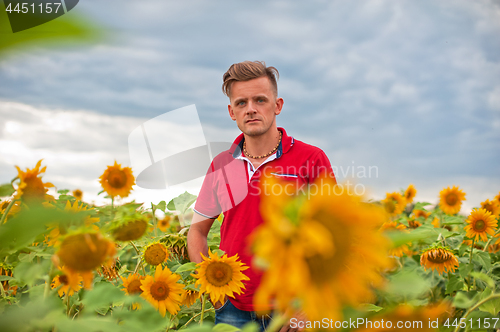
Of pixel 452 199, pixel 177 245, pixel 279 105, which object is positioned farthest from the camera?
pixel 452 199

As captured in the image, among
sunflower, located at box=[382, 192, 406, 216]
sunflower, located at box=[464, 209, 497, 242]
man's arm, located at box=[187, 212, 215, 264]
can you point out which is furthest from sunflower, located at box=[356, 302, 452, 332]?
sunflower, located at box=[382, 192, 406, 216]

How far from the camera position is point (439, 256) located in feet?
8.59

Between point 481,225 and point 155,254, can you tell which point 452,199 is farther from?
point 155,254

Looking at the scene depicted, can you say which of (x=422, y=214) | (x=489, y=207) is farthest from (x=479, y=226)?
(x=422, y=214)

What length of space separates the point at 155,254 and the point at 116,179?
58 cm

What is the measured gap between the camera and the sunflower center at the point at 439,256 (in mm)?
2598

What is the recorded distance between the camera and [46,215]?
36 cm

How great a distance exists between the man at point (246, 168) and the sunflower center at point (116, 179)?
559 mm

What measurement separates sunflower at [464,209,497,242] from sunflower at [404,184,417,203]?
242 centimetres

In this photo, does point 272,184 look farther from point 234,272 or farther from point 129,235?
point 234,272

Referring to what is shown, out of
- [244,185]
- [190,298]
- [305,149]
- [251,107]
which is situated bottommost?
[190,298]

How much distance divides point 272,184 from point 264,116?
7.12 feet

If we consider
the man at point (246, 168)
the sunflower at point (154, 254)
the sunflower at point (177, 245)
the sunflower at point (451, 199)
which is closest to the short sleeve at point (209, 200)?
the man at point (246, 168)

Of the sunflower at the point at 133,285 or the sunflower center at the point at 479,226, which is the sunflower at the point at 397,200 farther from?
the sunflower at the point at 133,285
